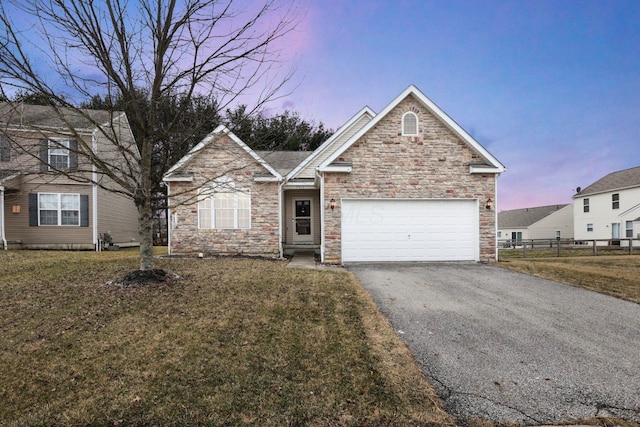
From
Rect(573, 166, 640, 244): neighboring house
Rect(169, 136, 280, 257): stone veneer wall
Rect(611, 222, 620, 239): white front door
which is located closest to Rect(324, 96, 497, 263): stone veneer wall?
Rect(169, 136, 280, 257): stone veneer wall

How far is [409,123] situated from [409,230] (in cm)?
384

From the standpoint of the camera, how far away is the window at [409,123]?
11844 millimetres

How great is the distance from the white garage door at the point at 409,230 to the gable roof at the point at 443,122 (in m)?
1.40

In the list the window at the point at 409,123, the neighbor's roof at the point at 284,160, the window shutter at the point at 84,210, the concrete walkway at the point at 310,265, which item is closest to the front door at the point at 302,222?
the neighbor's roof at the point at 284,160

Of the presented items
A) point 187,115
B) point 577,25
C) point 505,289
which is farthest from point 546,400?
point 577,25

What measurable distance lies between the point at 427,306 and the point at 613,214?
30726 millimetres

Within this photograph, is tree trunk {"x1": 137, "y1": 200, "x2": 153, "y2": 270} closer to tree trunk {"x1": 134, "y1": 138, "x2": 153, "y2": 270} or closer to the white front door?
tree trunk {"x1": 134, "y1": 138, "x2": 153, "y2": 270}

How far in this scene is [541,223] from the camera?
39188 mm

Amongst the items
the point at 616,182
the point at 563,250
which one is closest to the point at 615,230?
the point at 616,182

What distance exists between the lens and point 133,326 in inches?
199

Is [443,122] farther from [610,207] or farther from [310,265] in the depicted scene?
[610,207]

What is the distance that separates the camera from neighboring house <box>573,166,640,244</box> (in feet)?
84.8

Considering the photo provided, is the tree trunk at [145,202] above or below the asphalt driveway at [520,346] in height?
above

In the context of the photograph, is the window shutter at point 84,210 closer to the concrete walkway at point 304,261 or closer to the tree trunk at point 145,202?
the concrete walkway at point 304,261
